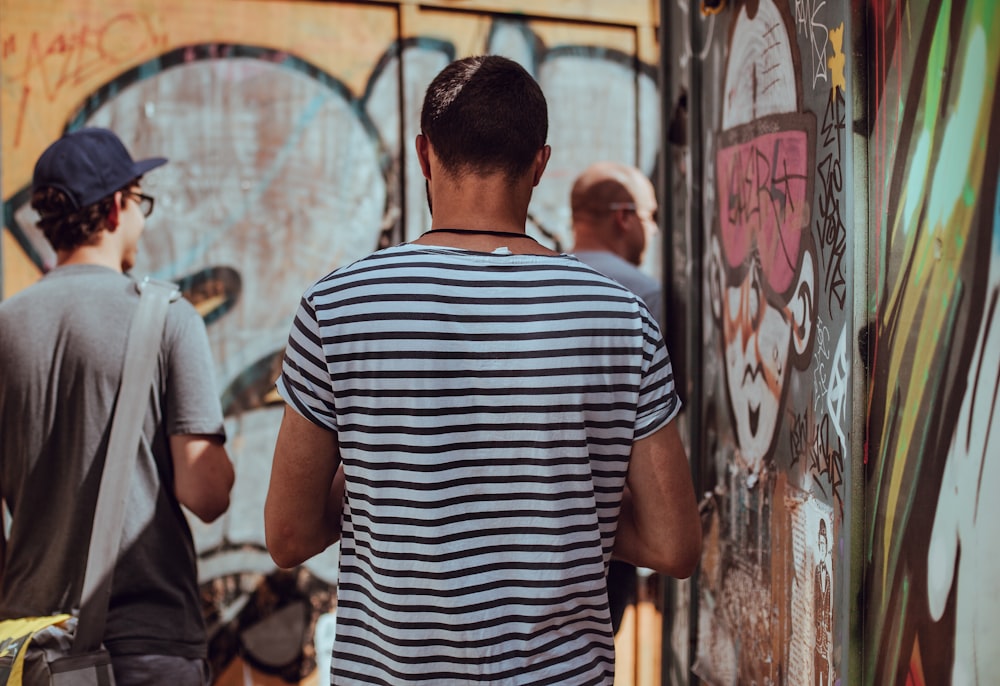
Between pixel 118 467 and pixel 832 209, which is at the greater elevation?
pixel 832 209

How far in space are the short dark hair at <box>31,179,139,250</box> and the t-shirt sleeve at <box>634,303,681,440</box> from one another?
1.45 m

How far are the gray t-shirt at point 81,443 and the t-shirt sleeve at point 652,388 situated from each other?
1.11m

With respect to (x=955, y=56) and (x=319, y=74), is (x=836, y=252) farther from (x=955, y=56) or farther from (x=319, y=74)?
(x=319, y=74)

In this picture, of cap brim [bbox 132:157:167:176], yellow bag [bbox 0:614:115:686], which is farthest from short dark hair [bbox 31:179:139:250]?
yellow bag [bbox 0:614:115:686]

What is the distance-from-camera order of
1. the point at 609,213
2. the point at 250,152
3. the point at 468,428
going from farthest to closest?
1. the point at 609,213
2. the point at 250,152
3. the point at 468,428

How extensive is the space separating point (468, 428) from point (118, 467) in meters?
1.03

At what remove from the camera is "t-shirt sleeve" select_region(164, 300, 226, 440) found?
2.28 m

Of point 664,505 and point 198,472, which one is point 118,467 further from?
point 664,505

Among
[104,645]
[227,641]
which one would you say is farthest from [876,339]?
[227,641]

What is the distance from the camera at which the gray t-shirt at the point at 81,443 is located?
7.34 ft

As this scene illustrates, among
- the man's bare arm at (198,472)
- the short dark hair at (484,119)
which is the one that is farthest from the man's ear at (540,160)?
the man's bare arm at (198,472)

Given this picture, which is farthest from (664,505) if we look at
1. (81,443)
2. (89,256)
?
(89,256)

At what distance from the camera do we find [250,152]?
3777 mm

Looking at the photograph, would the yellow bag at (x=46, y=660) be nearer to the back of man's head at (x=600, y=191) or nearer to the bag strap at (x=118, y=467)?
the bag strap at (x=118, y=467)
